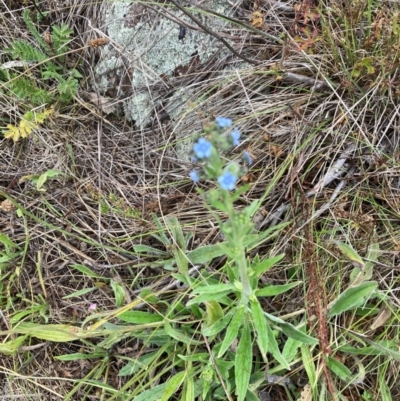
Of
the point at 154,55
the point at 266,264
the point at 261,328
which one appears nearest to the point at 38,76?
the point at 154,55

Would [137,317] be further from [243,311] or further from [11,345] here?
[11,345]

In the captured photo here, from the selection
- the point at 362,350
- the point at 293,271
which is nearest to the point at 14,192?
the point at 293,271

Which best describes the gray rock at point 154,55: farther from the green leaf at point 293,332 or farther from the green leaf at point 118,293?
the green leaf at point 293,332

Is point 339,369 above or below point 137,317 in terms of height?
below

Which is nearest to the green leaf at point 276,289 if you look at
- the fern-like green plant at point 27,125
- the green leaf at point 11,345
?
the green leaf at point 11,345

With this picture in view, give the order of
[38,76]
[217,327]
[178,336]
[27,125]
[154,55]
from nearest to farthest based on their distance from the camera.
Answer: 1. [217,327]
2. [178,336]
3. [27,125]
4. [154,55]
5. [38,76]
